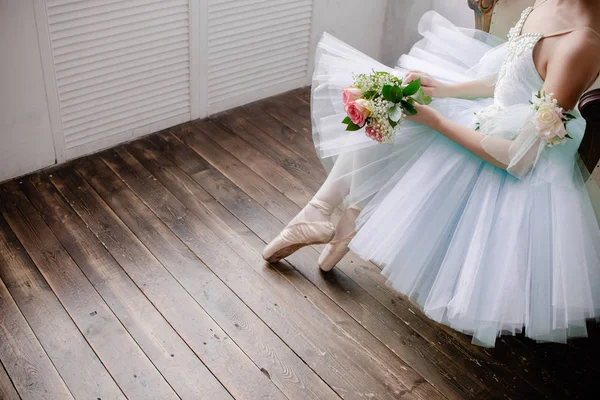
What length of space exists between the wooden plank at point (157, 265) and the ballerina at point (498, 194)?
1.63 ft

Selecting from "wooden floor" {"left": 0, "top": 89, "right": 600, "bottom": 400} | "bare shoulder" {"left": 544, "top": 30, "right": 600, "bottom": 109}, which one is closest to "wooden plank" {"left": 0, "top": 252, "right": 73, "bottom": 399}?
"wooden floor" {"left": 0, "top": 89, "right": 600, "bottom": 400}

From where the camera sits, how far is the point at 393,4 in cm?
349

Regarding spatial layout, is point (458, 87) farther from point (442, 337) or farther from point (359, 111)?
point (442, 337)

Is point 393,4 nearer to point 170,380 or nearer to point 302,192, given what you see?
point 302,192

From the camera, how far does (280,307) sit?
2070 mm

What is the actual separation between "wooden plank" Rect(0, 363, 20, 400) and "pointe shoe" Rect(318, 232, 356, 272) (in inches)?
39.9

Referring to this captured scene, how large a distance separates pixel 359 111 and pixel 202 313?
2.64 ft

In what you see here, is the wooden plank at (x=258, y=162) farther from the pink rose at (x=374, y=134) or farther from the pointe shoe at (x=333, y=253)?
the pink rose at (x=374, y=134)

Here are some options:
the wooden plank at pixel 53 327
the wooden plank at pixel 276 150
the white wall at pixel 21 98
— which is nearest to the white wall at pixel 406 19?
the wooden plank at pixel 276 150

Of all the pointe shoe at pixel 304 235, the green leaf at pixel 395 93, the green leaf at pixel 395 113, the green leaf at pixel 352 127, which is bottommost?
the pointe shoe at pixel 304 235

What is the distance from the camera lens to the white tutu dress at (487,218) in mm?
1609

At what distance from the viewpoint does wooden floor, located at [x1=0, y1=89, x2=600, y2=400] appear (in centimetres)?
182

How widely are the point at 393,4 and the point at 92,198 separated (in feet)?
6.42

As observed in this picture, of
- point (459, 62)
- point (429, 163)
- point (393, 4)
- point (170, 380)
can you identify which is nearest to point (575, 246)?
point (429, 163)
